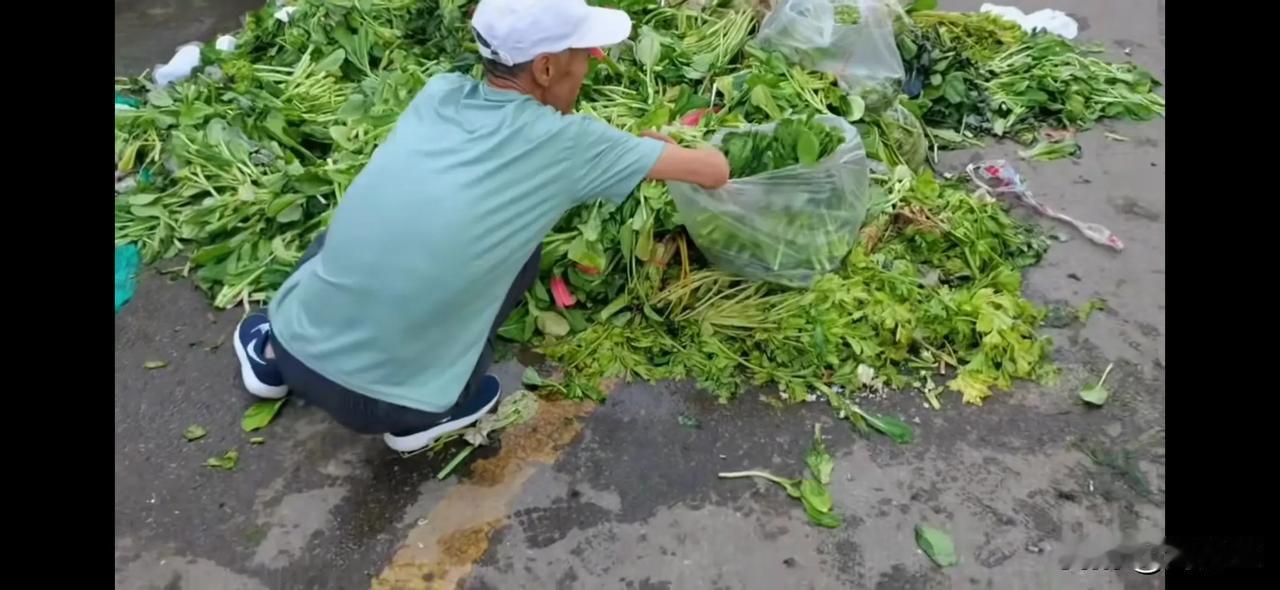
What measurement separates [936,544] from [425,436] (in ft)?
4.09

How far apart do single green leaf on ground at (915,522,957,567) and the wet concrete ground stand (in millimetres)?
21

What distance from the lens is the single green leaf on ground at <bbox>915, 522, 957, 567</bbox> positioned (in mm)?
2129

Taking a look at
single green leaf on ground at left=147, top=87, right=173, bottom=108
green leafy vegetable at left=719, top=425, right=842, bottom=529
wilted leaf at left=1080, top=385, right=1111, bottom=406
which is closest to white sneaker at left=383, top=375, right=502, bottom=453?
green leafy vegetable at left=719, top=425, right=842, bottom=529

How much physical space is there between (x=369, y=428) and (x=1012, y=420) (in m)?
1.64

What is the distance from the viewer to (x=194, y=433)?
245cm

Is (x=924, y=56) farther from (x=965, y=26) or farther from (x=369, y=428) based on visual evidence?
(x=369, y=428)

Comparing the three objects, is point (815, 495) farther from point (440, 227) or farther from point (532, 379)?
point (440, 227)

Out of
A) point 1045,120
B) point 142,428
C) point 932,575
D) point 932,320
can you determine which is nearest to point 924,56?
point 1045,120

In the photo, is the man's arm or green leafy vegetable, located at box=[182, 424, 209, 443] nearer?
the man's arm

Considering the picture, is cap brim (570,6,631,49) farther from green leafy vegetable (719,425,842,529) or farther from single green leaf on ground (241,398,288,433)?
single green leaf on ground (241,398,288,433)

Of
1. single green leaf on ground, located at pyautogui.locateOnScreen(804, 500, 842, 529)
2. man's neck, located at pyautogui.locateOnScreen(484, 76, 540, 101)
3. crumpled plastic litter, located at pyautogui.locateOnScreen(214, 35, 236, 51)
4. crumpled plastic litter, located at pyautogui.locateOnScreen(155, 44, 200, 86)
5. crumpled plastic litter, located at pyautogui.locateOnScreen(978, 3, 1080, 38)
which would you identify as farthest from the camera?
crumpled plastic litter, located at pyautogui.locateOnScreen(978, 3, 1080, 38)

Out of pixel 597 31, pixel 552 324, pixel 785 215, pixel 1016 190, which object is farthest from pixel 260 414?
pixel 1016 190

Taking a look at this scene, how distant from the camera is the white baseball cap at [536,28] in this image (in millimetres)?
1823

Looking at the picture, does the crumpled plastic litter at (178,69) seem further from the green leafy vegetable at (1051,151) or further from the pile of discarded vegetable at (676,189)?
the green leafy vegetable at (1051,151)
